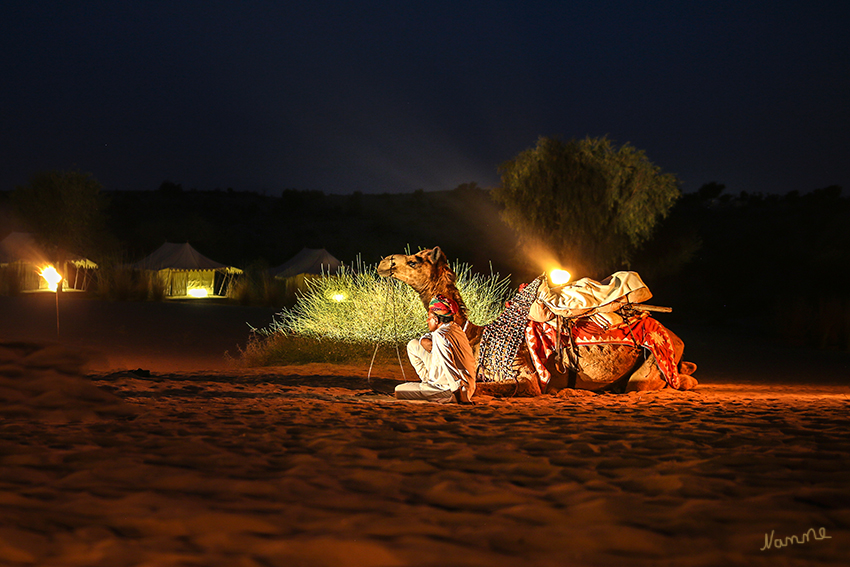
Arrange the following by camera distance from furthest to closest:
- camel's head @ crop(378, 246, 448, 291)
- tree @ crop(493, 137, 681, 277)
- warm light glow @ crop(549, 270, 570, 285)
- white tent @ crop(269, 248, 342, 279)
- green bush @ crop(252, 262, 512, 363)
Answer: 1. white tent @ crop(269, 248, 342, 279)
2. tree @ crop(493, 137, 681, 277)
3. green bush @ crop(252, 262, 512, 363)
4. warm light glow @ crop(549, 270, 570, 285)
5. camel's head @ crop(378, 246, 448, 291)

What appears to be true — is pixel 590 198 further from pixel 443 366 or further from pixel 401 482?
pixel 401 482

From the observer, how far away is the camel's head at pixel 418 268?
5.92m

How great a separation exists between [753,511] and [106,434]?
3.40 m

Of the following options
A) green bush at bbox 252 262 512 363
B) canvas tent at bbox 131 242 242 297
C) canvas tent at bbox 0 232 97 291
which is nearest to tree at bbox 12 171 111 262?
canvas tent at bbox 0 232 97 291

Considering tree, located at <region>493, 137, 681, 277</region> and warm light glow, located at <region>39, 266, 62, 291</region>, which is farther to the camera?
tree, located at <region>493, 137, 681, 277</region>

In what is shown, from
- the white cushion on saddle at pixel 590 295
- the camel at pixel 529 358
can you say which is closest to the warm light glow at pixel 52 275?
the camel at pixel 529 358

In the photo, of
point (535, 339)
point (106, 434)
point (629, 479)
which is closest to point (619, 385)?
point (535, 339)

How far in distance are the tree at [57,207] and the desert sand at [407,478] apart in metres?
32.8

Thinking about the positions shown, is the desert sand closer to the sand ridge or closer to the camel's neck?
the sand ridge

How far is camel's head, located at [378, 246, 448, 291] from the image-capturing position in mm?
5918

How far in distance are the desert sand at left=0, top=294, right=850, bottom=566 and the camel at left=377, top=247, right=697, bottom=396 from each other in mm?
240

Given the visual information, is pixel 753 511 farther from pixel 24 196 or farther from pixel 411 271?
pixel 24 196

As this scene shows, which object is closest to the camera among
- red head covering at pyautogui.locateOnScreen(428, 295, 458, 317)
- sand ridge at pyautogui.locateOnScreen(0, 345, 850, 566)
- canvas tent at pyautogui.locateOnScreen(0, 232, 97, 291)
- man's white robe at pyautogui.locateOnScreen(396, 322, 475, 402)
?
sand ridge at pyautogui.locateOnScreen(0, 345, 850, 566)

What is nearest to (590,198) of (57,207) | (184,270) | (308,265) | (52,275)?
(308,265)
